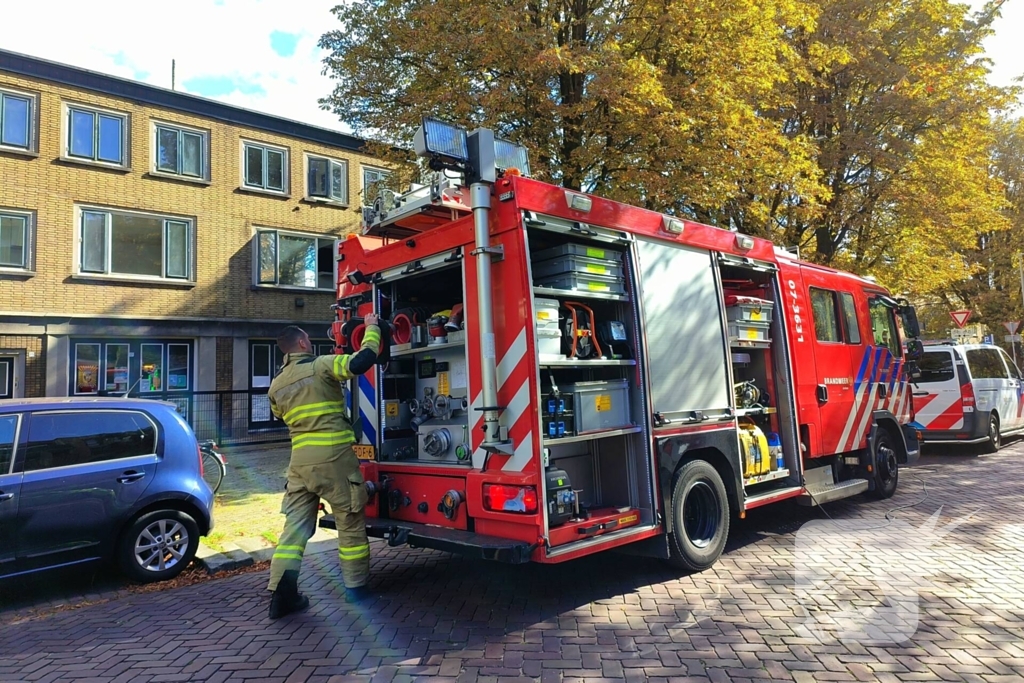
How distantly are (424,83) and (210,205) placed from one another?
359 inches

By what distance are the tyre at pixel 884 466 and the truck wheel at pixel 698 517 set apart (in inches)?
136

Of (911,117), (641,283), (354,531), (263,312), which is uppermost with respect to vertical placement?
(911,117)

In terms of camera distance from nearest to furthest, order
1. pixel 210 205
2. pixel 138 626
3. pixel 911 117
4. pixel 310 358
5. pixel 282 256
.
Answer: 1. pixel 138 626
2. pixel 310 358
3. pixel 911 117
4. pixel 210 205
5. pixel 282 256

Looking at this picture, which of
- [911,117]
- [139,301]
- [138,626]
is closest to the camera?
[138,626]

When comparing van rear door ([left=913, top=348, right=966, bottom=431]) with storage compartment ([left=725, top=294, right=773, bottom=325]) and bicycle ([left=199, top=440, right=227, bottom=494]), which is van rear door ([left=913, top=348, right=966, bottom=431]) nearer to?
storage compartment ([left=725, top=294, right=773, bottom=325])

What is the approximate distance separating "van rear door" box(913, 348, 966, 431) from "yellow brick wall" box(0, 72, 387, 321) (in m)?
14.8

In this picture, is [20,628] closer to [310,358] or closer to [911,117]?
[310,358]

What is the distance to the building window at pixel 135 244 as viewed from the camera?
51.4ft

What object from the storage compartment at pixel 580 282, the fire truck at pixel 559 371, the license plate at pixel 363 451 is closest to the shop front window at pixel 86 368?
the fire truck at pixel 559 371

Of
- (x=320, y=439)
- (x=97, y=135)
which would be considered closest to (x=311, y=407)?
(x=320, y=439)

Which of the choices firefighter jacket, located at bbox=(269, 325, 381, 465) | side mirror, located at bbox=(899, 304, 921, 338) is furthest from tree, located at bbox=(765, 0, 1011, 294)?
firefighter jacket, located at bbox=(269, 325, 381, 465)

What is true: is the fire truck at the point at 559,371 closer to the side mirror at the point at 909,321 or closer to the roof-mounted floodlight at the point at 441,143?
the roof-mounted floodlight at the point at 441,143

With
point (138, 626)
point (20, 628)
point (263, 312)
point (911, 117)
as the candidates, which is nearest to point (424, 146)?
point (138, 626)

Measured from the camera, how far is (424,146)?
4.34 meters
